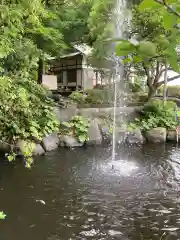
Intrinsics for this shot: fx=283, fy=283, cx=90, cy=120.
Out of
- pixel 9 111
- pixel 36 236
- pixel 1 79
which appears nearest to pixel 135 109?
pixel 9 111

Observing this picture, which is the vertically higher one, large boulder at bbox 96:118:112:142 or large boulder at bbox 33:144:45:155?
large boulder at bbox 96:118:112:142

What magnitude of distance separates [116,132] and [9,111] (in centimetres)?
663

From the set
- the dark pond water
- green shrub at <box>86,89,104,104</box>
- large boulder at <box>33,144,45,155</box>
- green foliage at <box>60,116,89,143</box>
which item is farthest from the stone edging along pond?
the dark pond water

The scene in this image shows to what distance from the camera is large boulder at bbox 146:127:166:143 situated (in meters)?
12.5

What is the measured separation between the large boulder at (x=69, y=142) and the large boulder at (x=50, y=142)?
20 centimetres

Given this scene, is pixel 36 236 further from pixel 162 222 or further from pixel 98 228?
pixel 162 222

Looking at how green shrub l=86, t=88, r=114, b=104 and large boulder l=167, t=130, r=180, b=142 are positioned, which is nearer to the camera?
large boulder l=167, t=130, r=180, b=142

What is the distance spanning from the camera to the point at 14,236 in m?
4.49

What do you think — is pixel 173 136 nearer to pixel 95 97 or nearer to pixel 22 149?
pixel 95 97

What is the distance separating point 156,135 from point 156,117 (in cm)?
162

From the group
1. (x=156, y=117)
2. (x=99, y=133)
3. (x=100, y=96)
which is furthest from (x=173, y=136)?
(x=100, y=96)

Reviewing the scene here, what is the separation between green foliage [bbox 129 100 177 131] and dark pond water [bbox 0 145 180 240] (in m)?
4.26

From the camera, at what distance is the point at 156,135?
1258 cm

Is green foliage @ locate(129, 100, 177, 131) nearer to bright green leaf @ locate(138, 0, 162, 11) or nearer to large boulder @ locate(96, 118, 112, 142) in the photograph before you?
large boulder @ locate(96, 118, 112, 142)
